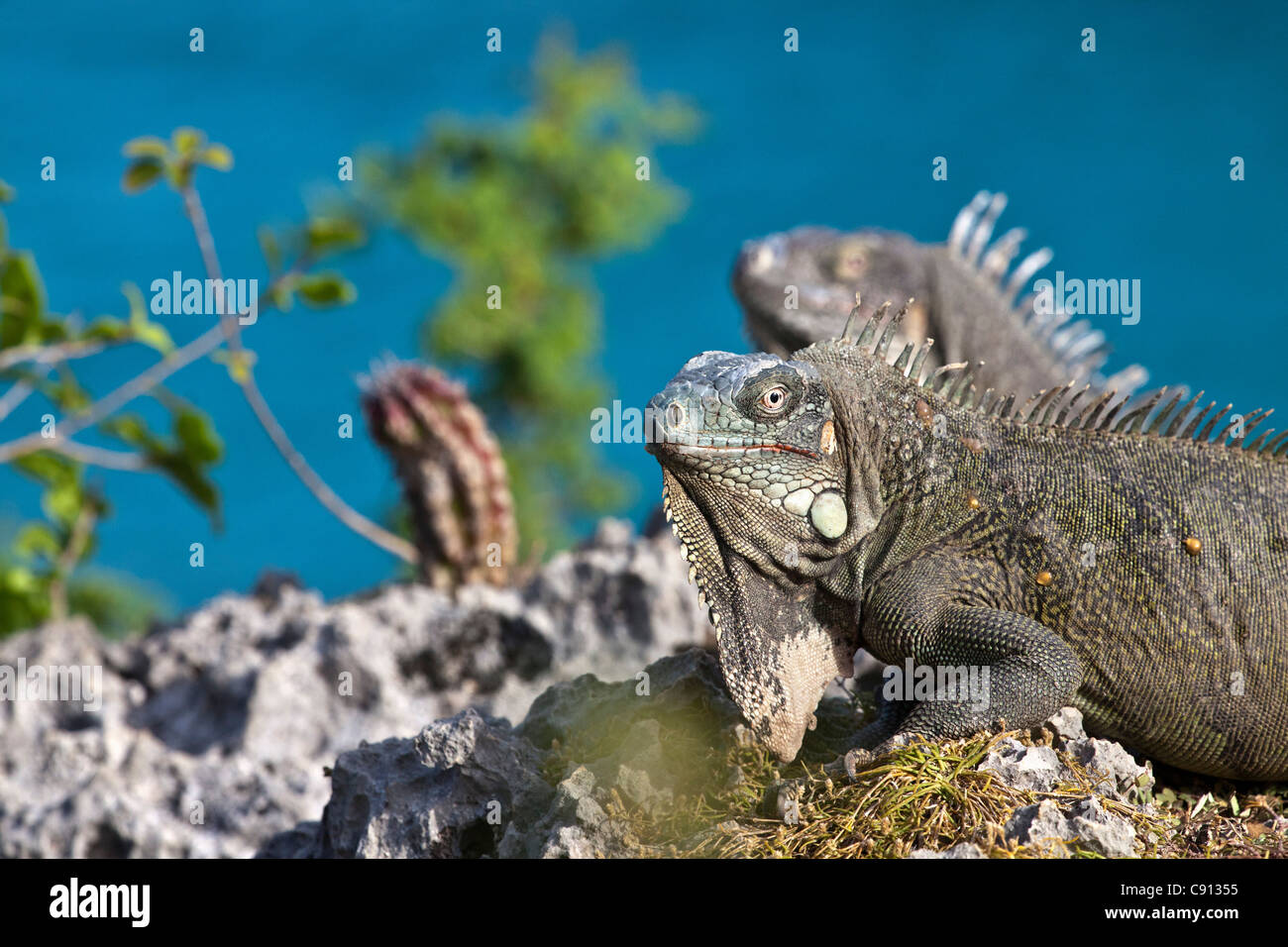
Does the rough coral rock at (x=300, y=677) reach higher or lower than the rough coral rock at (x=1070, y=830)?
higher

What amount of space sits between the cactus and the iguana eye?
4.38m

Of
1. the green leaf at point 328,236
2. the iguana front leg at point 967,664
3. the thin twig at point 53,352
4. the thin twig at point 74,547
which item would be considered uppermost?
the green leaf at point 328,236

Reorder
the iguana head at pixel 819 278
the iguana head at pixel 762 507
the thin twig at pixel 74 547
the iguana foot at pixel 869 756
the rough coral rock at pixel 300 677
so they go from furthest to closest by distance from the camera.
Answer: the thin twig at pixel 74 547 < the iguana head at pixel 819 278 < the rough coral rock at pixel 300 677 < the iguana head at pixel 762 507 < the iguana foot at pixel 869 756

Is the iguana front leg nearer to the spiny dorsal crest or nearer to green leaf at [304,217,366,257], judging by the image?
the spiny dorsal crest

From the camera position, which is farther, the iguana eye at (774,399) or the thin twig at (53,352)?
the thin twig at (53,352)

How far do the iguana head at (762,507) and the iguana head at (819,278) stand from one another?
387 cm

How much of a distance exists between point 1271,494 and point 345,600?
565cm

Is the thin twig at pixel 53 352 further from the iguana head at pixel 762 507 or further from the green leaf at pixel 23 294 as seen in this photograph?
the iguana head at pixel 762 507

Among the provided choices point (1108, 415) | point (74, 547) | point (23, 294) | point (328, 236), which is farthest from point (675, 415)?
point (74, 547)

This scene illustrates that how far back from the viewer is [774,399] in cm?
380

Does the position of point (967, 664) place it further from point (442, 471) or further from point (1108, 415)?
point (442, 471)

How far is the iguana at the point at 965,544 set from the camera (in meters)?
3.82

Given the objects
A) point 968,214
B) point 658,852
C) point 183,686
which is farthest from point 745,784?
point 968,214

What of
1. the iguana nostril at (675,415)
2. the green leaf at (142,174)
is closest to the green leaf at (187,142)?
the green leaf at (142,174)
